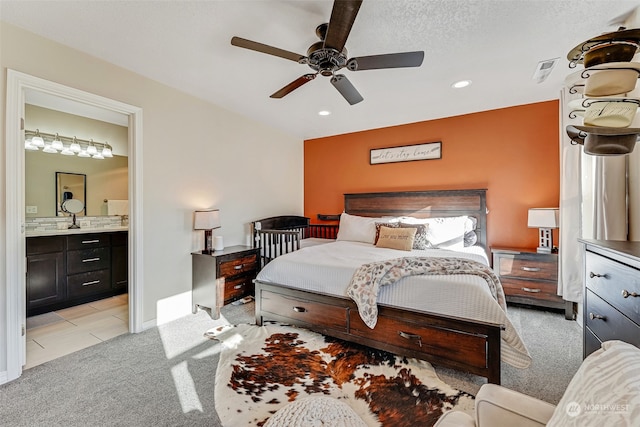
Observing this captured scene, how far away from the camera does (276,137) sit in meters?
4.72

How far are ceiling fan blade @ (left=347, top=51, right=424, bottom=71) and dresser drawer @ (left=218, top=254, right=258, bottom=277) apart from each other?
7.92 feet

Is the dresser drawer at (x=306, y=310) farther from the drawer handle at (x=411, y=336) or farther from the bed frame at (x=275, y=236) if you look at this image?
the bed frame at (x=275, y=236)

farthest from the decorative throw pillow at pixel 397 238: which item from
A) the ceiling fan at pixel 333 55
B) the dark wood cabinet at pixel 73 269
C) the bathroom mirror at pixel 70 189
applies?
the bathroom mirror at pixel 70 189

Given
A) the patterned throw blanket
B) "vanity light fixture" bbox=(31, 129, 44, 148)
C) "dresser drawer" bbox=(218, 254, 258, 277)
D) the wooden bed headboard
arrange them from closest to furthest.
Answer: the patterned throw blanket
"dresser drawer" bbox=(218, 254, 258, 277)
"vanity light fixture" bbox=(31, 129, 44, 148)
the wooden bed headboard

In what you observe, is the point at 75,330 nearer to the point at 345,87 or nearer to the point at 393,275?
the point at 393,275

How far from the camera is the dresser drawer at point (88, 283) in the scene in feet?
11.1

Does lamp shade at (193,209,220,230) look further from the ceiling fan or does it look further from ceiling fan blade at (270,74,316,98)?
the ceiling fan

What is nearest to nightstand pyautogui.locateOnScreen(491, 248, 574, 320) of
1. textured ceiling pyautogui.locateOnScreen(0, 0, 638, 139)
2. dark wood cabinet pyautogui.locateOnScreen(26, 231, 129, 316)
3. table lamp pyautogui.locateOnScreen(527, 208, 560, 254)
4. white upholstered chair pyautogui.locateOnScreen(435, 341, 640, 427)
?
table lamp pyautogui.locateOnScreen(527, 208, 560, 254)

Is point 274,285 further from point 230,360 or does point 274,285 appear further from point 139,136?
point 139,136

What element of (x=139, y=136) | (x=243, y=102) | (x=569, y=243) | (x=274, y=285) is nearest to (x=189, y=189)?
(x=139, y=136)

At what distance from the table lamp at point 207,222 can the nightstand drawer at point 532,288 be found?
11.4 feet

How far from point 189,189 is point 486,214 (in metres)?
3.82

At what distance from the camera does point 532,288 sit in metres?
3.12

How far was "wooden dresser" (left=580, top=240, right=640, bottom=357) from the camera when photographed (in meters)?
1.10
